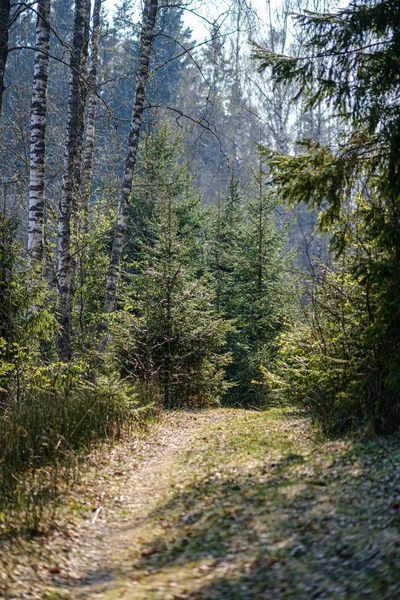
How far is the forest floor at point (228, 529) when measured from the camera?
4047mm

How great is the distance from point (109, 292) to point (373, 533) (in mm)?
10591

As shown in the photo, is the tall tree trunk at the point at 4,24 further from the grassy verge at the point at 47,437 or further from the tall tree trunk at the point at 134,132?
the tall tree trunk at the point at 134,132

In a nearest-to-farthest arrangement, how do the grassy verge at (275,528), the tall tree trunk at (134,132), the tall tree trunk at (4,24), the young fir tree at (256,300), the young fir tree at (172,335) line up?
the grassy verge at (275,528) < the tall tree trunk at (4,24) < the young fir tree at (172,335) < the tall tree trunk at (134,132) < the young fir tree at (256,300)

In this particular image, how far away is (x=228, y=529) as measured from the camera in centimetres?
512

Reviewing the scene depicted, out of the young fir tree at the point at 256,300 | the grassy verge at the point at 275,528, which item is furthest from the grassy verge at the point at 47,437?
the young fir tree at the point at 256,300

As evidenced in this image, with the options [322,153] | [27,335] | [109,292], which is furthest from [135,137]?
[322,153]

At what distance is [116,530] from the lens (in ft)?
18.1

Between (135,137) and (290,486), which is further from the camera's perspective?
(135,137)

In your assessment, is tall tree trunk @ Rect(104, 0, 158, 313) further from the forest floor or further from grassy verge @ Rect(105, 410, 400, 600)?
grassy verge @ Rect(105, 410, 400, 600)

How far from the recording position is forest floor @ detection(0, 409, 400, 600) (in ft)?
13.3

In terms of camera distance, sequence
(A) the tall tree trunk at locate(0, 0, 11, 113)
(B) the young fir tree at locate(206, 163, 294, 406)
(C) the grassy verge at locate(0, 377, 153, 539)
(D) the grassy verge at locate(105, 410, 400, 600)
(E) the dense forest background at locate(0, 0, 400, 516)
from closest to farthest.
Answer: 1. (D) the grassy verge at locate(105, 410, 400, 600)
2. (C) the grassy verge at locate(0, 377, 153, 539)
3. (E) the dense forest background at locate(0, 0, 400, 516)
4. (A) the tall tree trunk at locate(0, 0, 11, 113)
5. (B) the young fir tree at locate(206, 163, 294, 406)

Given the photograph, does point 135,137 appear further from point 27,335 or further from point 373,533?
point 373,533

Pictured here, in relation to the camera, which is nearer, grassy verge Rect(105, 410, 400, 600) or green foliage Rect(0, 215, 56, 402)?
grassy verge Rect(105, 410, 400, 600)

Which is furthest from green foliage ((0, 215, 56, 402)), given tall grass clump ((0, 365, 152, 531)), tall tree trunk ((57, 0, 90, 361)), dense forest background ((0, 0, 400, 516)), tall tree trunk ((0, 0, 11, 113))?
tall tree trunk ((57, 0, 90, 361))
